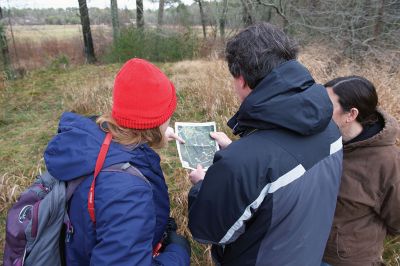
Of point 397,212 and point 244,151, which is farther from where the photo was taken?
point 397,212

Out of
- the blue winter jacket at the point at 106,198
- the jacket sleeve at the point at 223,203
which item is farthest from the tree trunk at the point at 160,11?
the jacket sleeve at the point at 223,203

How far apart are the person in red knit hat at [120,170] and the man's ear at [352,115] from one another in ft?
3.00

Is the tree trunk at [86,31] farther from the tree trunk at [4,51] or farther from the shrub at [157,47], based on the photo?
the tree trunk at [4,51]

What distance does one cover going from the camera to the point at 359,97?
5.51 feet

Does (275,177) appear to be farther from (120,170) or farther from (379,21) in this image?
(379,21)

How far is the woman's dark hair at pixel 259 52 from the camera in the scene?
1.21 meters

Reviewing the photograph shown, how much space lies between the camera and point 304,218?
1195 mm

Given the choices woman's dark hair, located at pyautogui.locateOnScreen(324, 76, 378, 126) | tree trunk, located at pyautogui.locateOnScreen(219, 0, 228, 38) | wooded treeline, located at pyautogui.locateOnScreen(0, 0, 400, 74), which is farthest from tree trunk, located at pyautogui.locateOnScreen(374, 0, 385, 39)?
woman's dark hair, located at pyautogui.locateOnScreen(324, 76, 378, 126)

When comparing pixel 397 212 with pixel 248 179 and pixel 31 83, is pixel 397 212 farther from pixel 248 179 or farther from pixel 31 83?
pixel 31 83

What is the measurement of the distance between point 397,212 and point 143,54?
11722 millimetres

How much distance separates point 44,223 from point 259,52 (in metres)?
0.98

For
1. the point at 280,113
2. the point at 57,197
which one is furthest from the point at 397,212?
the point at 57,197

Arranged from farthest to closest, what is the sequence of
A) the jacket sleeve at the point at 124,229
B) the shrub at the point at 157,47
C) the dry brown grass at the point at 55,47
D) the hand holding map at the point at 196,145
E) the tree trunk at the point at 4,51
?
the dry brown grass at the point at 55,47 < the shrub at the point at 157,47 < the tree trunk at the point at 4,51 < the hand holding map at the point at 196,145 < the jacket sleeve at the point at 124,229

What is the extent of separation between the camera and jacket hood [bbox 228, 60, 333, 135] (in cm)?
110
